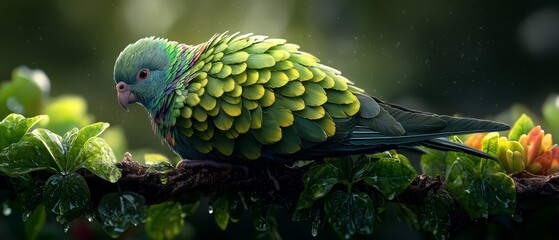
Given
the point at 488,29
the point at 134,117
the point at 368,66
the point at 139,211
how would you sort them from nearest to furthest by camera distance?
1. the point at 139,211
2. the point at 134,117
3. the point at 368,66
4. the point at 488,29

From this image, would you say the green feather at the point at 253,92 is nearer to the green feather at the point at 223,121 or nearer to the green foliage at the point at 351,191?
the green feather at the point at 223,121

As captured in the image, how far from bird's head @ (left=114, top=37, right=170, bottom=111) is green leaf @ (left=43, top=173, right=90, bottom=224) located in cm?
30

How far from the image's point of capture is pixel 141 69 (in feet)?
5.28

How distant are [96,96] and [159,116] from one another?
4.97 feet

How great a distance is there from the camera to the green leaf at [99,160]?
131cm

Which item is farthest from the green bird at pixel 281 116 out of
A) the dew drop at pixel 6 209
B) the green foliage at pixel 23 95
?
the green foliage at pixel 23 95

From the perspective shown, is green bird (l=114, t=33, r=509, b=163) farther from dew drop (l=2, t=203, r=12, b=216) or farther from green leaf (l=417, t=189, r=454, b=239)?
dew drop (l=2, t=203, r=12, b=216)

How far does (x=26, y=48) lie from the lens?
3158 mm

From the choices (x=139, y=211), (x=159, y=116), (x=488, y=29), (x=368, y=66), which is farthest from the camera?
(x=488, y=29)

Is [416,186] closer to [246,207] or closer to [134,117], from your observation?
[246,207]

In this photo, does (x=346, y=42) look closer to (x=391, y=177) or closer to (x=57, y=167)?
(x=391, y=177)

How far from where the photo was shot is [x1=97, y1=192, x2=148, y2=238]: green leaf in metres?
1.34

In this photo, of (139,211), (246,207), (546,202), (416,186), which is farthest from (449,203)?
(139,211)

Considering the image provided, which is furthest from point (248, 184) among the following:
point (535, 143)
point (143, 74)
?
point (535, 143)
